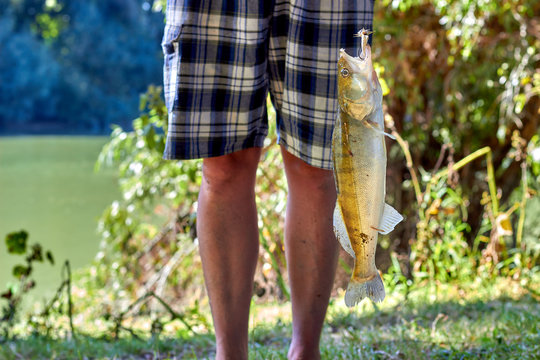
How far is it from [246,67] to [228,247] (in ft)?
1.46

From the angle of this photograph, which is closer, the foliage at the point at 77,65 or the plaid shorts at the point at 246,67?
the plaid shorts at the point at 246,67

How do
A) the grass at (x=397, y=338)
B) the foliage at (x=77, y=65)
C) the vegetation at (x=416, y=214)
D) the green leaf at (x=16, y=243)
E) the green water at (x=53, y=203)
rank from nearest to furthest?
the grass at (x=397, y=338) < the vegetation at (x=416, y=214) < the green leaf at (x=16, y=243) < the green water at (x=53, y=203) < the foliage at (x=77, y=65)

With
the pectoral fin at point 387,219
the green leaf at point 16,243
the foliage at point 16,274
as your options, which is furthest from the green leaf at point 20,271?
the pectoral fin at point 387,219

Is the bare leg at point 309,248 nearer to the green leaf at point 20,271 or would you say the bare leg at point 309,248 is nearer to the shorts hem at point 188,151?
the shorts hem at point 188,151

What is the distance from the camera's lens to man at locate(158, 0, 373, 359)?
62.1 inches

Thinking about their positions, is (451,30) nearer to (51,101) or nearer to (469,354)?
(469,354)

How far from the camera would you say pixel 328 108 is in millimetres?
1628

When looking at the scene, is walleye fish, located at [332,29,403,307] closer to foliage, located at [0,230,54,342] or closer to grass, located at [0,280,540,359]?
grass, located at [0,280,540,359]

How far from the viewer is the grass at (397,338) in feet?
6.19

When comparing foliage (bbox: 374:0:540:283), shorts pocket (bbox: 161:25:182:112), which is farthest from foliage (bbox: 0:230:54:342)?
foliage (bbox: 374:0:540:283)

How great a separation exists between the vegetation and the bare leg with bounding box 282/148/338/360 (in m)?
0.43

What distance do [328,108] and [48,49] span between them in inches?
1427

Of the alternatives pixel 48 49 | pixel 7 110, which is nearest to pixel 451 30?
pixel 7 110

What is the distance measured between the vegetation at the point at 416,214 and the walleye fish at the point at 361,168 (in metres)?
0.92
